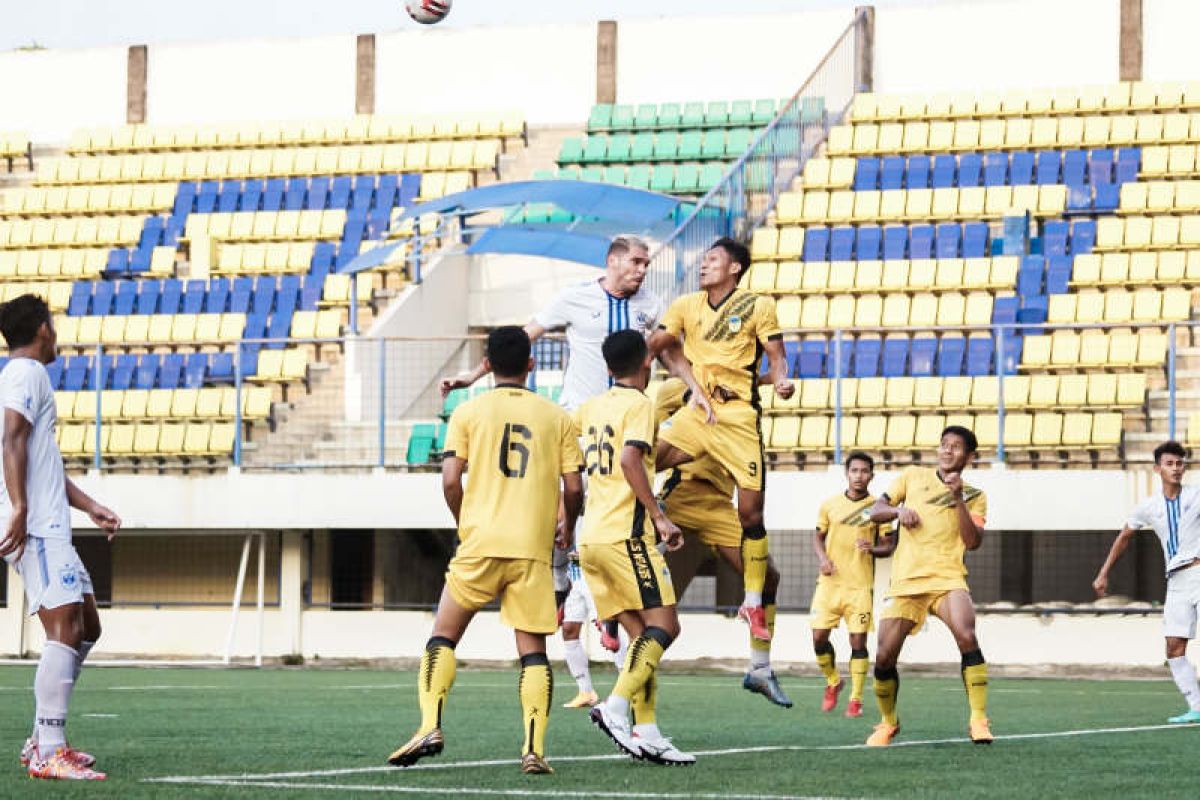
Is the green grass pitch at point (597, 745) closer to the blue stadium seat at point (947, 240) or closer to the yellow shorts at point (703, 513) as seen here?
the yellow shorts at point (703, 513)

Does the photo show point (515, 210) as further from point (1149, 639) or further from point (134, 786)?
point (134, 786)

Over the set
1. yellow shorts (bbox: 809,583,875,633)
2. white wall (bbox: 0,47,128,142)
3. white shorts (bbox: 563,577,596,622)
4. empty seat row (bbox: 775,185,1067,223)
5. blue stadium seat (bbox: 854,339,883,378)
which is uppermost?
white wall (bbox: 0,47,128,142)

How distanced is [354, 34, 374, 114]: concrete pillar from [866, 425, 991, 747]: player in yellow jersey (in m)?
24.8

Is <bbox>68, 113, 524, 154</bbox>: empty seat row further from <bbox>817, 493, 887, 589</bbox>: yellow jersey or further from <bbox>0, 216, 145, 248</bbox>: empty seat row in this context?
<bbox>817, 493, 887, 589</bbox>: yellow jersey

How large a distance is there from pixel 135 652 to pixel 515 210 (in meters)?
7.92

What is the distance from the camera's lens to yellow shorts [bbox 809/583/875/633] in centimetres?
1631

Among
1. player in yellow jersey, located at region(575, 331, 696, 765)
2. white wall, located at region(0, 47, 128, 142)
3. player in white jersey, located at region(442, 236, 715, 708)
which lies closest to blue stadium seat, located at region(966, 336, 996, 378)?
player in white jersey, located at region(442, 236, 715, 708)

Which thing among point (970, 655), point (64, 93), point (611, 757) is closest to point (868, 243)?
point (970, 655)

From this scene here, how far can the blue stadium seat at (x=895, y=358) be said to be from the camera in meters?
22.6

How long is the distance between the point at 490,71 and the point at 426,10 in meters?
6.65

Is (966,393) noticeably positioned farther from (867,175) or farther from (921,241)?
(867,175)

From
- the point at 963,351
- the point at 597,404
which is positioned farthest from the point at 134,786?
the point at 963,351

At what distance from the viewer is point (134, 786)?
311 inches

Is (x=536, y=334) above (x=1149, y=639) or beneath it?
above
